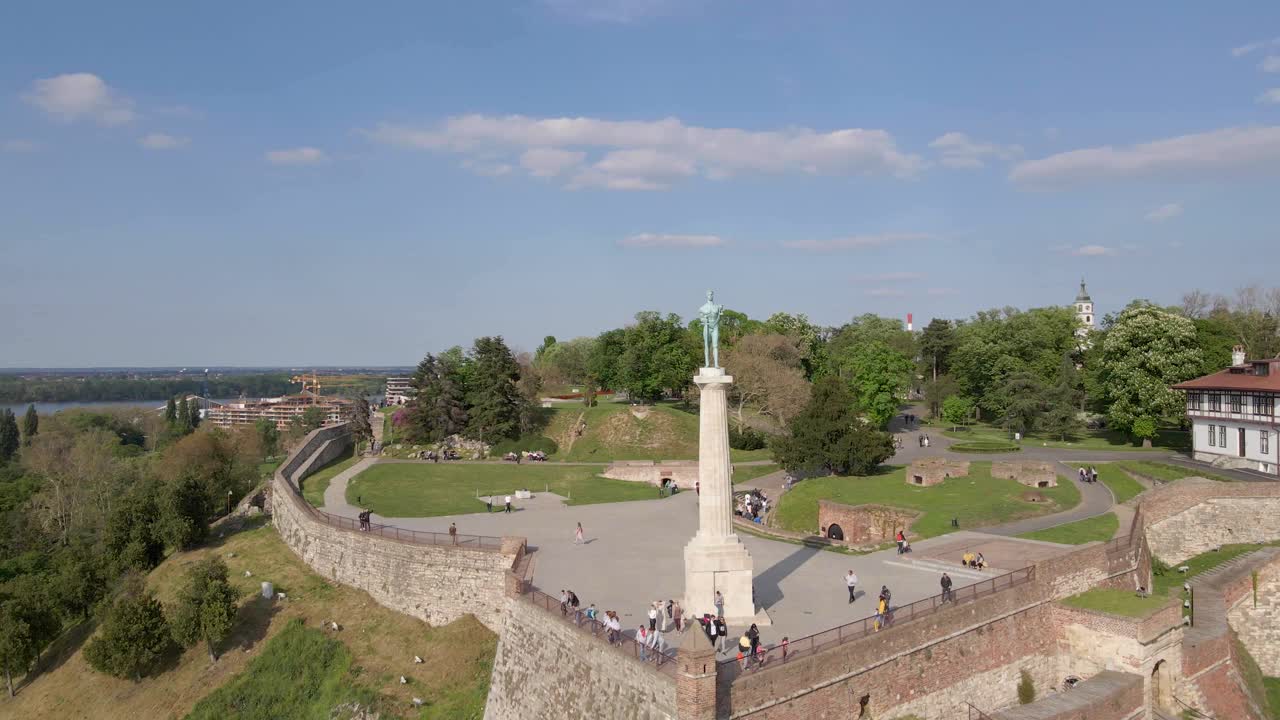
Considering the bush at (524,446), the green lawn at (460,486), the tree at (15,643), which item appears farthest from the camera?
the bush at (524,446)

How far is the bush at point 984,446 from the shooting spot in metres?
48.2

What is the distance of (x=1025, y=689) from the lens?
→ 2053 centimetres

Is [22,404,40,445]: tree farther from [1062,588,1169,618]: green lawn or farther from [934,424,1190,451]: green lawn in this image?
[1062,588,1169,618]: green lawn

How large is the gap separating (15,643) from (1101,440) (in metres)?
56.3

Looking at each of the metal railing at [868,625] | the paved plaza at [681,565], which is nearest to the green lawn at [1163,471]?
the paved plaza at [681,565]

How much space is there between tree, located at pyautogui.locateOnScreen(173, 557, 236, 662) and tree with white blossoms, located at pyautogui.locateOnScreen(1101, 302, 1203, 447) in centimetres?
4665

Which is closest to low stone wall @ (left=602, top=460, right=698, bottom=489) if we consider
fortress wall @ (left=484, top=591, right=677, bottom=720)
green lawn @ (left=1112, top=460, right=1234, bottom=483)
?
green lawn @ (left=1112, top=460, right=1234, bottom=483)

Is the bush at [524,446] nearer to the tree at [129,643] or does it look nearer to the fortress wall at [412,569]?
the fortress wall at [412,569]

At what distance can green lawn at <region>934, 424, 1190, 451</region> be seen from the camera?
4781cm

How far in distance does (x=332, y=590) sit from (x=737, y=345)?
4192 centimetres

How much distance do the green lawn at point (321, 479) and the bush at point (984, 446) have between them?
35.6 metres

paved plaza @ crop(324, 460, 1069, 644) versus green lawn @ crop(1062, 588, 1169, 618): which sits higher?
paved plaza @ crop(324, 460, 1069, 644)

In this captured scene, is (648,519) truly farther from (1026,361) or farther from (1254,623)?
(1026,361)

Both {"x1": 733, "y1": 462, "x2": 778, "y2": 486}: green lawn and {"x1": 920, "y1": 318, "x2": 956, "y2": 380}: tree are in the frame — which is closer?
{"x1": 733, "y1": 462, "x2": 778, "y2": 486}: green lawn
